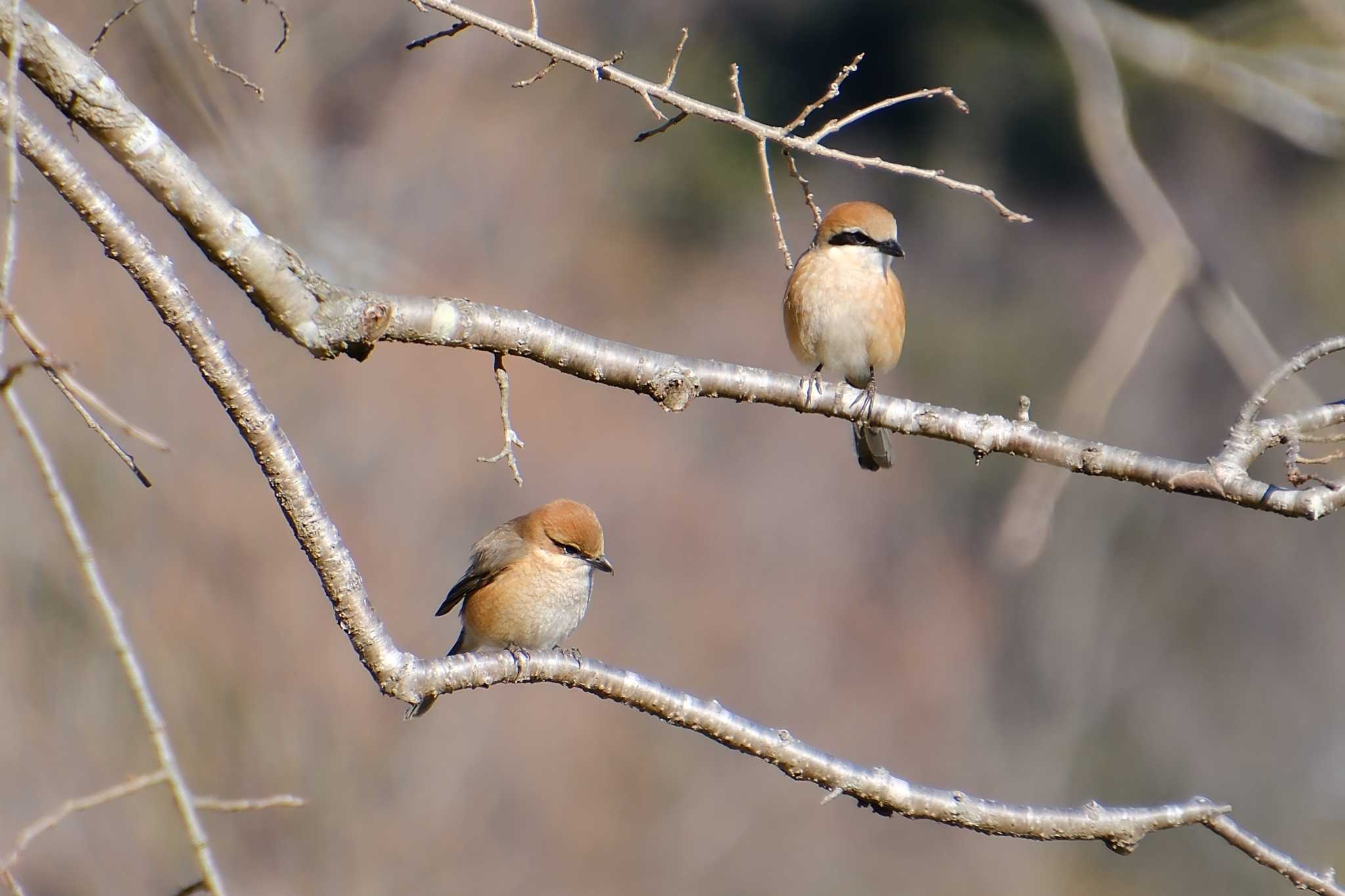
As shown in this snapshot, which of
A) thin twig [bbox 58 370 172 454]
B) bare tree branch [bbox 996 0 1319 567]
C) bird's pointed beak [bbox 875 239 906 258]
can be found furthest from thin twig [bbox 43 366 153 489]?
bird's pointed beak [bbox 875 239 906 258]

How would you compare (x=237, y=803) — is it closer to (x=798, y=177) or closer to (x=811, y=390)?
(x=798, y=177)

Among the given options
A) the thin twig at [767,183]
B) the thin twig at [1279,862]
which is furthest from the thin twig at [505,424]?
the thin twig at [1279,862]

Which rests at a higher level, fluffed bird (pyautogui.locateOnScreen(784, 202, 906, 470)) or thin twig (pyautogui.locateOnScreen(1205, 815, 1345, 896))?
fluffed bird (pyautogui.locateOnScreen(784, 202, 906, 470))

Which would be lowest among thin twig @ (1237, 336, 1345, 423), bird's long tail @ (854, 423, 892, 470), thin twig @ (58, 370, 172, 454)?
bird's long tail @ (854, 423, 892, 470)

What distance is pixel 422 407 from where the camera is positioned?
7395 millimetres

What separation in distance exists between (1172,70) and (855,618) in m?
6.69

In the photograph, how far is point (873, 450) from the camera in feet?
13.2

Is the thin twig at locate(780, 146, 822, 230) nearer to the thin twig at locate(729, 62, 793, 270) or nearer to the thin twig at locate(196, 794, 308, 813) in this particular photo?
the thin twig at locate(729, 62, 793, 270)

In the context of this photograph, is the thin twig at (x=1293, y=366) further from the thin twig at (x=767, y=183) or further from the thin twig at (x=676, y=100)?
the thin twig at (x=767, y=183)

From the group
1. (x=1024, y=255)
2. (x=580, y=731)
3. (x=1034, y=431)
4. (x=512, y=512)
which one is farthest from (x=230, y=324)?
(x=1024, y=255)

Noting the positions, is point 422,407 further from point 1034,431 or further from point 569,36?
point 569,36

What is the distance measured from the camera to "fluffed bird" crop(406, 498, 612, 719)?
3.78 meters

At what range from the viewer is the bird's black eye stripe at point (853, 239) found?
3842mm

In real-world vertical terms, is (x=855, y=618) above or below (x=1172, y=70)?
below
